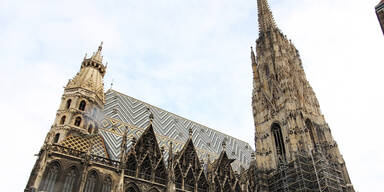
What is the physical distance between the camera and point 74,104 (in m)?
21.0

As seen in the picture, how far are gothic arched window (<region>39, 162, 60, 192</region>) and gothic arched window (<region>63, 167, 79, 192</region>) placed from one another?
56 centimetres

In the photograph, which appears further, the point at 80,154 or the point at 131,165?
the point at 131,165

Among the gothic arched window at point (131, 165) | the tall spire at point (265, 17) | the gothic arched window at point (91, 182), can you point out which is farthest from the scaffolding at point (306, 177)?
the tall spire at point (265, 17)

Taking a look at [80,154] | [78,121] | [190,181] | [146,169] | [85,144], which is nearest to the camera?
[80,154]

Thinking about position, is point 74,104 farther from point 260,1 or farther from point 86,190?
point 260,1

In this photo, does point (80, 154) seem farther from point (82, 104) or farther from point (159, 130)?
point (159, 130)

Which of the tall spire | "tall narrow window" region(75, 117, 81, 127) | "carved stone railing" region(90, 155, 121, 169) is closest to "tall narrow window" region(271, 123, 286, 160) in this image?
the tall spire

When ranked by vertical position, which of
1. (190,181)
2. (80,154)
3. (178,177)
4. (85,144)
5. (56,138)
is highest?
(56,138)

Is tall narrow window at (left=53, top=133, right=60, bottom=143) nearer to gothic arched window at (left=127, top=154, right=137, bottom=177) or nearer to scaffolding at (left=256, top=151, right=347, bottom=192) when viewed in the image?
gothic arched window at (left=127, top=154, right=137, bottom=177)

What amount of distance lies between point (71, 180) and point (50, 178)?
3.69 feet

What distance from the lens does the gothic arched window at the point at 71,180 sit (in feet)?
52.7

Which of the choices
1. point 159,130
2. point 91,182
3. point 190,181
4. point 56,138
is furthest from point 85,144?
point 159,130

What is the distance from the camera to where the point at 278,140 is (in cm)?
2750

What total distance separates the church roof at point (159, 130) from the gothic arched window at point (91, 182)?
227 cm
